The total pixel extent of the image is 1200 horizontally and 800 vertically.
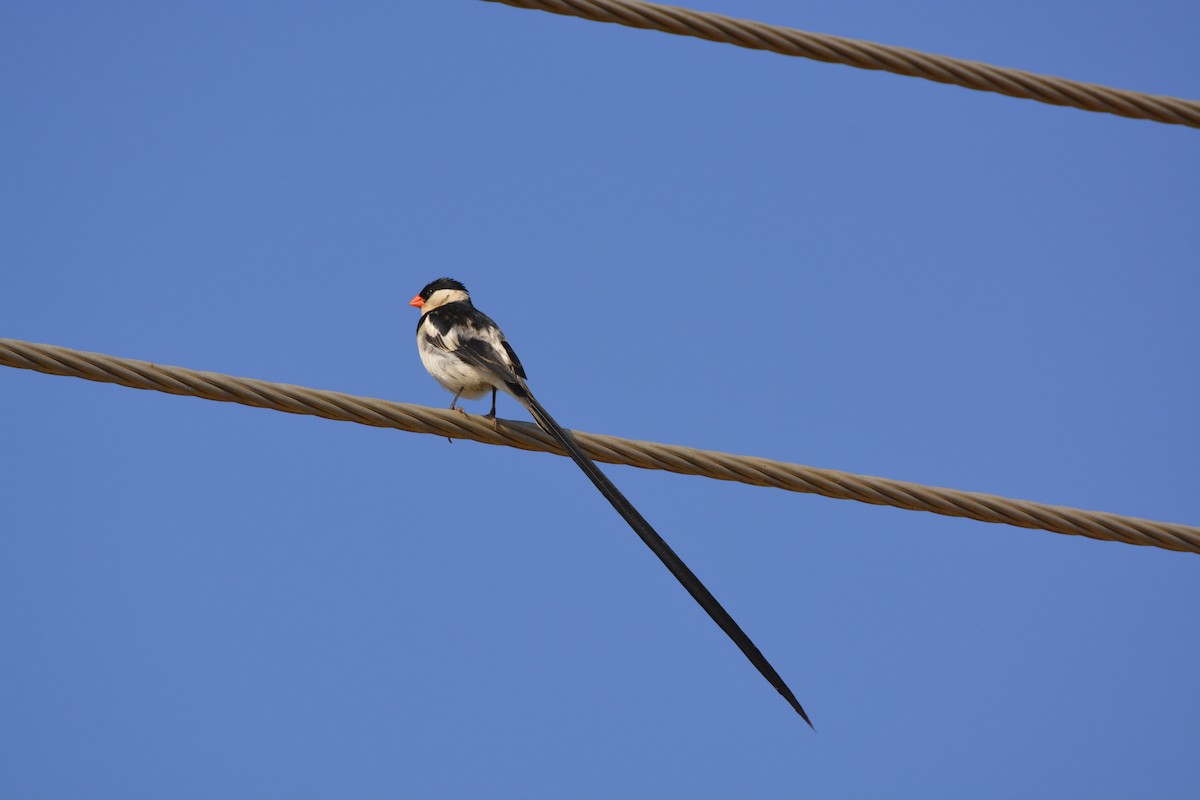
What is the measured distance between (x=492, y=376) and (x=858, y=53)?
203 cm

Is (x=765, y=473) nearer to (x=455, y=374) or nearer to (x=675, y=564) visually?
(x=675, y=564)

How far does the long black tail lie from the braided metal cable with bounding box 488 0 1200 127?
3.51 ft

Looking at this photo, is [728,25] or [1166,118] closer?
[728,25]

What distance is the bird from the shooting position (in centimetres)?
281

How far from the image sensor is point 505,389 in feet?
14.8

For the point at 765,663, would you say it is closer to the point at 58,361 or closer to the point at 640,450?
the point at 640,450

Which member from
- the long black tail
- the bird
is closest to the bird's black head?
the bird

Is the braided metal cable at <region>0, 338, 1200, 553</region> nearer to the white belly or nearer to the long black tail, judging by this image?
the long black tail

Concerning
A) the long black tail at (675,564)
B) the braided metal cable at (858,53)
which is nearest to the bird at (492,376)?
the long black tail at (675,564)

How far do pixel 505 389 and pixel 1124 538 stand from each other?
2.26 meters

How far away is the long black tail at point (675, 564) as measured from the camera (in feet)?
8.48

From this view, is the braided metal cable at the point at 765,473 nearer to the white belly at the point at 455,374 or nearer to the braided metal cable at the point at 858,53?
the braided metal cable at the point at 858,53

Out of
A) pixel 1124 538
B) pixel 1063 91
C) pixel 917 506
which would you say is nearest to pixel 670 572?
pixel 917 506

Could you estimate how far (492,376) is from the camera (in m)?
4.68
